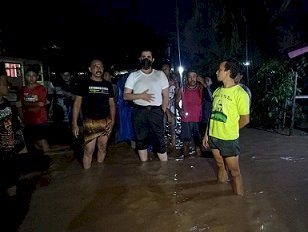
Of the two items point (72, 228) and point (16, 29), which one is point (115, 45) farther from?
point (72, 228)

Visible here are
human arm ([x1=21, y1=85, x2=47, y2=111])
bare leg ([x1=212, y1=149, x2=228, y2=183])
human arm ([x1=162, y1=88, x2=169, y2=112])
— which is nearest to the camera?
bare leg ([x1=212, y1=149, x2=228, y2=183])

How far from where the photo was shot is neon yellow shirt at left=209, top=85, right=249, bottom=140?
3.96m

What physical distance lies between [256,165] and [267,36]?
1379cm

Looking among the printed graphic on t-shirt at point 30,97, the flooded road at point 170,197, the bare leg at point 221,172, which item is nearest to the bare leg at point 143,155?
the flooded road at point 170,197

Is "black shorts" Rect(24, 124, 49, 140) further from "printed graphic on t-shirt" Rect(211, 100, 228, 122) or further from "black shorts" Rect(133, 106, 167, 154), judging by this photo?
"printed graphic on t-shirt" Rect(211, 100, 228, 122)

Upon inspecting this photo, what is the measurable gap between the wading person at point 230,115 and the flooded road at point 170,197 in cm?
50

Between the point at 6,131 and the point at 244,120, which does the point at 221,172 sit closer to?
the point at 244,120

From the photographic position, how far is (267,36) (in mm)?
17594

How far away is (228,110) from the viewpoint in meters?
4.03

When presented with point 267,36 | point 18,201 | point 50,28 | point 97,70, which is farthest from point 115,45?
point 18,201

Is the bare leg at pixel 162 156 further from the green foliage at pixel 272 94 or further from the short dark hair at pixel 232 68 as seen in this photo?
the green foliage at pixel 272 94

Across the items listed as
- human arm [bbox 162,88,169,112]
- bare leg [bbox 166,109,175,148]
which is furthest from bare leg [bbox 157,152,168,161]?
bare leg [bbox 166,109,175,148]

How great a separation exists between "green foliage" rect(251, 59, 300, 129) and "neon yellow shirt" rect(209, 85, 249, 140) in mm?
5544

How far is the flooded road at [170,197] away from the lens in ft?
11.6
